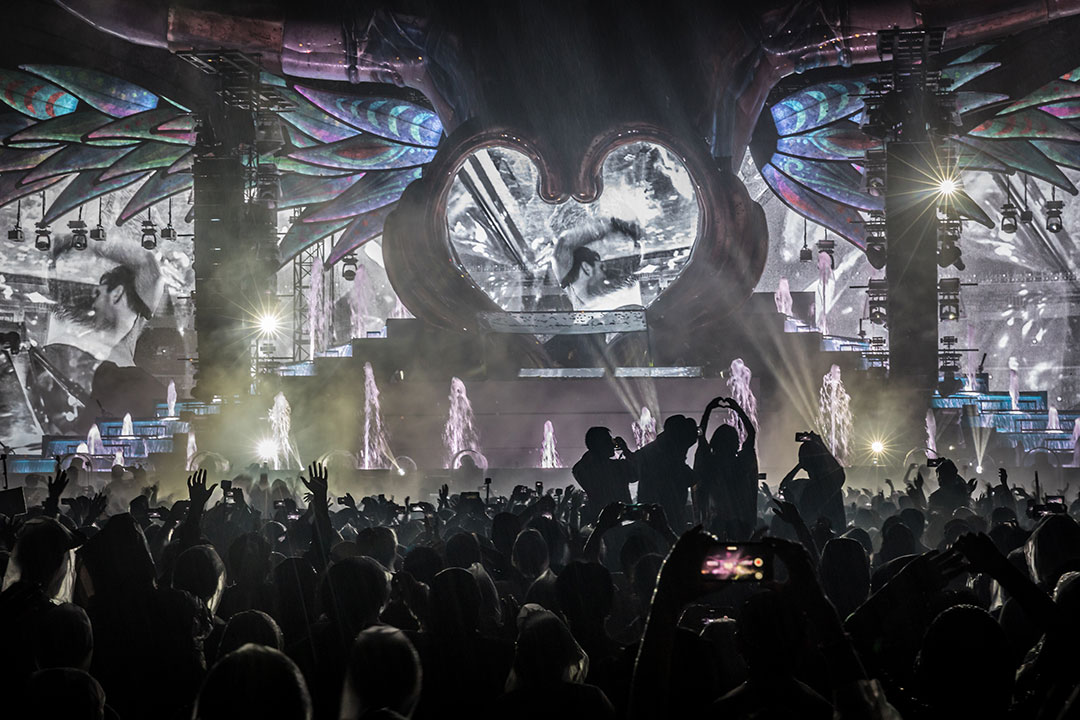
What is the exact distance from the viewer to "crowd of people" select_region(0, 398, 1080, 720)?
2.76 meters

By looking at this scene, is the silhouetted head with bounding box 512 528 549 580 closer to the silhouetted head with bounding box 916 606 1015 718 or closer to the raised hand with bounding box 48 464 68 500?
the raised hand with bounding box 48 464 68 500

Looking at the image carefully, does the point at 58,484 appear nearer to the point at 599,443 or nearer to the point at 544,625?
the point at 599,443

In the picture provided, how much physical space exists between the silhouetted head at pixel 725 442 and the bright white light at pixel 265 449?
17140 millimetres

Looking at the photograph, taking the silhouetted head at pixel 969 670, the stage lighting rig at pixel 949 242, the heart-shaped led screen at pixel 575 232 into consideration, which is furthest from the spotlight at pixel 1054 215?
the silhouetted head at pixel 969 670

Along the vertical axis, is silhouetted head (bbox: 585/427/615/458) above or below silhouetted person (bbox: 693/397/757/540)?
above

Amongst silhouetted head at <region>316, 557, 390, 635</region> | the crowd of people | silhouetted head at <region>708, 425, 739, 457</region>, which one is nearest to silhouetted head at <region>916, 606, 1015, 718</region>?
→ the crowd of people

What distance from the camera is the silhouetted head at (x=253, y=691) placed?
8.44 ft

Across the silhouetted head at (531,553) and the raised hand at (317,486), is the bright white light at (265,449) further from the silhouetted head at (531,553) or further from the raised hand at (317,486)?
the silhouetted head at (531,553)

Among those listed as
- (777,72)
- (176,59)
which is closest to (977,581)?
(777,72)

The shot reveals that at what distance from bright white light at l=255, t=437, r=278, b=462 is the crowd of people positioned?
55.1 ft

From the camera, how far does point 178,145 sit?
34.2 meters

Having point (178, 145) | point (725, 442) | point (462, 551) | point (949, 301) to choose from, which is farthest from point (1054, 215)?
point (462, 551)

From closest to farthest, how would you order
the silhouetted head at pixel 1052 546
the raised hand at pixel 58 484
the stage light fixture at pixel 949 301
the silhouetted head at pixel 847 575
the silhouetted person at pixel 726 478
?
1. the silhouetted head at pixel 1052 546
2. the silhouetted head at pixel 847 575
3. the raised hand at pixel 58 484
4. the silhouetted person at pixel 726 478
5. the stage light fixture at pixel 949 301

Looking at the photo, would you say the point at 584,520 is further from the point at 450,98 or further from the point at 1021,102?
the point at 1021,102
